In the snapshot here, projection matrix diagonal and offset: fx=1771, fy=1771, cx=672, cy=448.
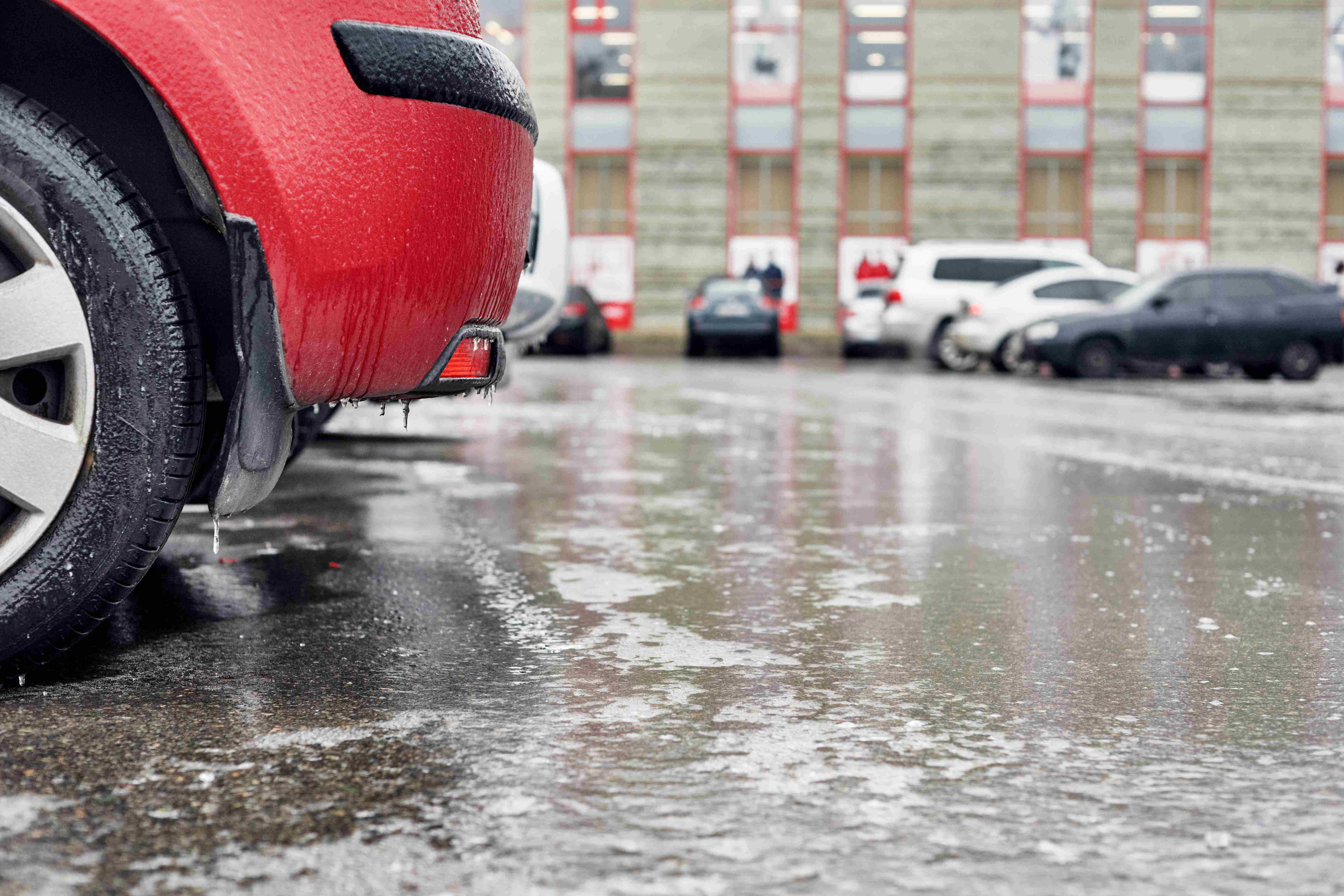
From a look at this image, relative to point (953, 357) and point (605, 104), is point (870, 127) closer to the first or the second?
point (605, 104)

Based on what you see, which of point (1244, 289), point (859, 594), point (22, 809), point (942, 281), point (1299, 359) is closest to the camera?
point (22, 809)

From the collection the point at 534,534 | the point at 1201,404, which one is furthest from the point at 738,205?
the point at 534,534

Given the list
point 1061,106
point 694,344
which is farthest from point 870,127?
point 694,344

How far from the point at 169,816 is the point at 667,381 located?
59.1 ft

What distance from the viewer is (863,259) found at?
3712cm

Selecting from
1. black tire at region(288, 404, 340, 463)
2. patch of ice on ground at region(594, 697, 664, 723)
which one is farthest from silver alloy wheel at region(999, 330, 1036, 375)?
patch of ice on ground at region(594, 697, 664, 723)

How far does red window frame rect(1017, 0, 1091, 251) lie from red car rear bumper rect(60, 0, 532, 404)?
34258 millimetres

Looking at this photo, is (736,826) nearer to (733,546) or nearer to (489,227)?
(489,227)

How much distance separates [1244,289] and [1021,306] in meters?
2.95

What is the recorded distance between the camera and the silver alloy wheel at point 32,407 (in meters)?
3.45

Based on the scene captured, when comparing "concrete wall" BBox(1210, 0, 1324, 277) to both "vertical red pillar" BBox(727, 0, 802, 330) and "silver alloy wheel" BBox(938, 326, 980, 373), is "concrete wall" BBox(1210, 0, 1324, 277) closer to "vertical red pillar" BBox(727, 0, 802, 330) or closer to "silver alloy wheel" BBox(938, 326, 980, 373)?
"vertical red pillar" BBox(727, 0, 802, 330)

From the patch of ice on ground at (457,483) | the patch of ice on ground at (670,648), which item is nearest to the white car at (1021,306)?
the patch of ice on ground at (457,483)

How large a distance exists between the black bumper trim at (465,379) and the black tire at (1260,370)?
66.9 feet

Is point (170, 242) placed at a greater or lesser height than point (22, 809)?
greater
